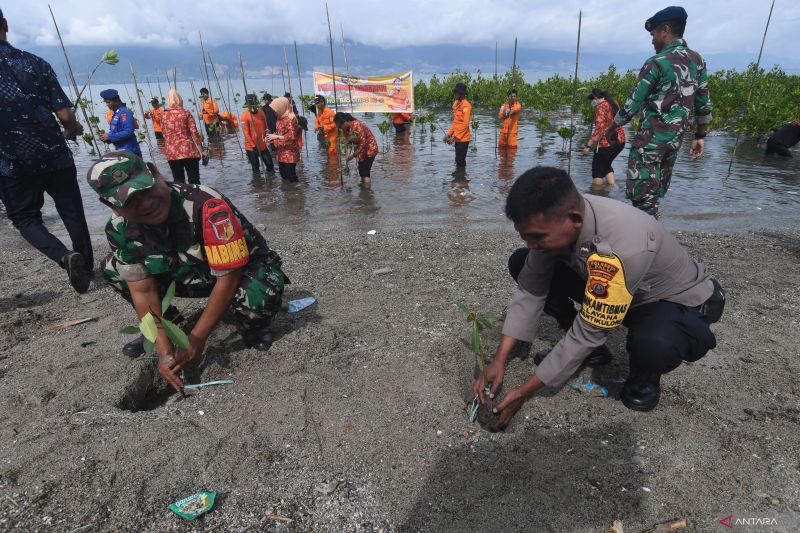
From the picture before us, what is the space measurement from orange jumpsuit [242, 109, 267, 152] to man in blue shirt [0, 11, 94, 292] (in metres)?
5.49

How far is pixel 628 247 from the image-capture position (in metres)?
1.70

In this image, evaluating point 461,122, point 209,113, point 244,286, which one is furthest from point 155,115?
point 244,286

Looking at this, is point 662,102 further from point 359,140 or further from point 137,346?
point 359,140

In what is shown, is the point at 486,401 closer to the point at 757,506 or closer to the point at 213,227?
the point at 757,506

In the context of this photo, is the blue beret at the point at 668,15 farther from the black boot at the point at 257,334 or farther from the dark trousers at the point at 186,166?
the dark trousers at the point at 186,166

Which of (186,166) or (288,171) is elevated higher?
(186,166)

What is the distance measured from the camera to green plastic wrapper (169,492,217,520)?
65.9 inches

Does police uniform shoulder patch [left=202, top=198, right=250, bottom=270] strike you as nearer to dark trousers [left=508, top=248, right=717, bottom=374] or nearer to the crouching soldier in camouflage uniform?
the crouching soldier in camouflage uniform

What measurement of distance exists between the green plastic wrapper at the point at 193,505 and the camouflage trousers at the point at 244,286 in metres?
1.03

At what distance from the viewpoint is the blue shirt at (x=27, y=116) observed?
3199mm

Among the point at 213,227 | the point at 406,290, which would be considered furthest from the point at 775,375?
the point at 213,227

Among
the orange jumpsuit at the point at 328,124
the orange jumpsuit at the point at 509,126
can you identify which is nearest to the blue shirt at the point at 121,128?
the orange jumpsuit at the point at 328,124

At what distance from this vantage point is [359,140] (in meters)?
8.11

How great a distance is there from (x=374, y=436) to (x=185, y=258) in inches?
54.9
